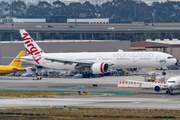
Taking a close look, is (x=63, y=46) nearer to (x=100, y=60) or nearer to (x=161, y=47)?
(x=100, y=60)

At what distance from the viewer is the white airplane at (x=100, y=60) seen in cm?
8338

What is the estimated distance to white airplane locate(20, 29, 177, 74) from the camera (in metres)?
83.4

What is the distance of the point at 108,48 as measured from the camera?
5074 inches

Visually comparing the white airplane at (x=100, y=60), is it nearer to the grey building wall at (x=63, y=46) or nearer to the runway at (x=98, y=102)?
the grey building wall at (x=63, y=46)

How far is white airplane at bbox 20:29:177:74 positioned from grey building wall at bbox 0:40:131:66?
28.1m

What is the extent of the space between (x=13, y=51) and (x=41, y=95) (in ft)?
235

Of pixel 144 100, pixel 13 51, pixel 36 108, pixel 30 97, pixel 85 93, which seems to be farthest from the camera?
pixel 13 51

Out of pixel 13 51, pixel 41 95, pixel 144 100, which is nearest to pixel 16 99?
pixel 41 95

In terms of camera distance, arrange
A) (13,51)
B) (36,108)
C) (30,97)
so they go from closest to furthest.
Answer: (36,108) → (30,97) → (13,51)

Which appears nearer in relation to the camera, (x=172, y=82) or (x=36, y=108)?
(x=36, y=108)

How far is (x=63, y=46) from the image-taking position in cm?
12538

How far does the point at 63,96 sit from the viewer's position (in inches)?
2071

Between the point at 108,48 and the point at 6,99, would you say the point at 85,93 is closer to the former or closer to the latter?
the point at 6,99

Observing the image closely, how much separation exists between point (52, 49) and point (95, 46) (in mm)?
14765
